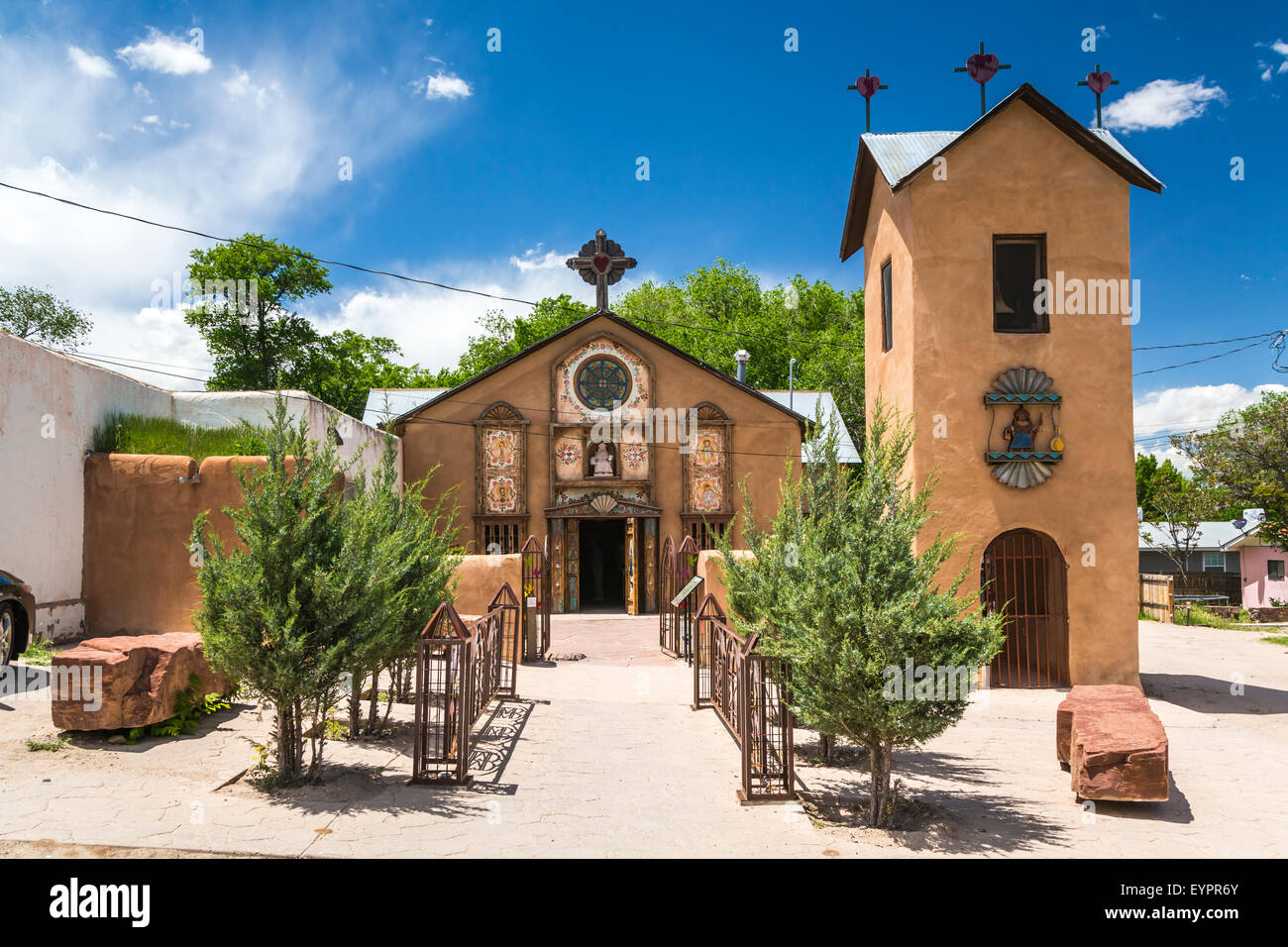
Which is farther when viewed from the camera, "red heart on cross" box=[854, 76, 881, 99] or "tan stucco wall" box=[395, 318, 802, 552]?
"tan stucco wall" box=[395, 318, 802, 552]

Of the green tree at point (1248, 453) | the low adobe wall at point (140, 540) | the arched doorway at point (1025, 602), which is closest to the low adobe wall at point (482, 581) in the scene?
the low adobe wall at point (140, 540)

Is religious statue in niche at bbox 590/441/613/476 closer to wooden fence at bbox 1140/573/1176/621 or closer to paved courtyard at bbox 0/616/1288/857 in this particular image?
paved courtyard at bbox 0/616/1288/857

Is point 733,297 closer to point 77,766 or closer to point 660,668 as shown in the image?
point 660,668

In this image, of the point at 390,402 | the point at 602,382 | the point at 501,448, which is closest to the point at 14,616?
the point at 501,448

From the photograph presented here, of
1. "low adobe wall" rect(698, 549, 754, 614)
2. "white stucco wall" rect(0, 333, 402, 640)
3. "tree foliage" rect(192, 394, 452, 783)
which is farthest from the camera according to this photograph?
"low adobe wall" rect(698, 549, 754, 614)

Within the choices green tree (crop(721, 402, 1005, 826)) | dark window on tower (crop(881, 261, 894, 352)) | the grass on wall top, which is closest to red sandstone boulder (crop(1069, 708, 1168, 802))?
green tree (crop(721, 402, 1005, 826))

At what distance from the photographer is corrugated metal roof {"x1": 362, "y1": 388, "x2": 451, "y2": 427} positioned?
26578 mm

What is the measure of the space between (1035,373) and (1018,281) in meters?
2.26

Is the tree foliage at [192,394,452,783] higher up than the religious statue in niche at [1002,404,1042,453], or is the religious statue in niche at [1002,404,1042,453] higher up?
the religious statue in niche at [1002,404,1042,453]

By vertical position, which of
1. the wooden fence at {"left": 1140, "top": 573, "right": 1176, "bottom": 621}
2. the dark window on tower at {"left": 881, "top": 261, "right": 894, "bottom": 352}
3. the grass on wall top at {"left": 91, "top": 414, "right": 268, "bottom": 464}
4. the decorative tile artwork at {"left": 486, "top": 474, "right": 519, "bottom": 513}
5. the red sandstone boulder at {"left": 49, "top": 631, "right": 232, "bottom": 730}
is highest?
the dark window on tower at {"left": 881, "top": 261, "right": 894, "bottom": 352}

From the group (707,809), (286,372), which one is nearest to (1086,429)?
(707,809)

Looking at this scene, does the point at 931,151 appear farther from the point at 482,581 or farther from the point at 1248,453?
the point at 1248,453

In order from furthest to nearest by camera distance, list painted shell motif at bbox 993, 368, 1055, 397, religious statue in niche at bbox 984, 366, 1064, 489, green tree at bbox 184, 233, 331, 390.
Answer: green tree at bbox 184, 233, 331, 390 → painted shell motif at bbox 993, 368, 1055, 397 → religious statue in niche at bbox 984, 366, 1064, 489

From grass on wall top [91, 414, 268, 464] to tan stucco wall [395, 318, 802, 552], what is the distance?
323 inches
